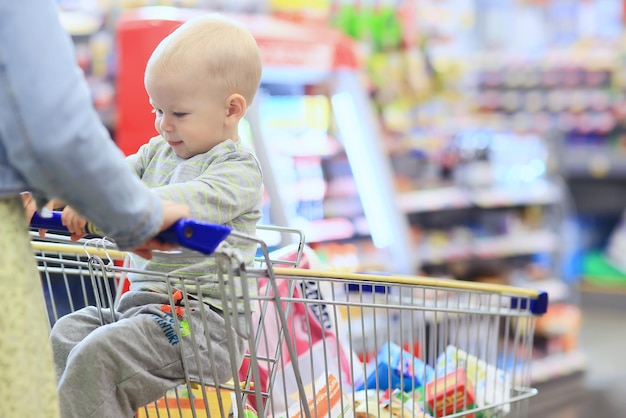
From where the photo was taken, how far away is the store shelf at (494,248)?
16.8 feet

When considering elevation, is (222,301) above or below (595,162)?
above

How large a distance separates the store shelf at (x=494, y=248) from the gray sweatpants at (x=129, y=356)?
133 inches

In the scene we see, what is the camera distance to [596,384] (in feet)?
17.4

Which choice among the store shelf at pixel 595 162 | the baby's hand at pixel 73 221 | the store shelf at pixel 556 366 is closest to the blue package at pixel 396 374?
the baby's hand at pixel 73 221

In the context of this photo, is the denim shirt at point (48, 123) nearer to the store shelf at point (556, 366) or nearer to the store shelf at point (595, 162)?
the store shelf at point (556, 366)

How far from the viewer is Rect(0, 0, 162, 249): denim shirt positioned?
3.64 ft

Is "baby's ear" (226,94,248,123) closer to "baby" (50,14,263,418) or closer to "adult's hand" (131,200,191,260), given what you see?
"baby" (50,14,263,418)

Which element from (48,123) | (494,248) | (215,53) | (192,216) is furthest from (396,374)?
(494,248)

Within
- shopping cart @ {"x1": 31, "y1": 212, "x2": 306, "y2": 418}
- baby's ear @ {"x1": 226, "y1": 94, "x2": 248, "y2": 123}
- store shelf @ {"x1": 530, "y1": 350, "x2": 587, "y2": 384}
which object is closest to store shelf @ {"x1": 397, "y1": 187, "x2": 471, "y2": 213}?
store shelf @ {"x1": 530, "y1": 350, "x2": 587, "y2": 384}

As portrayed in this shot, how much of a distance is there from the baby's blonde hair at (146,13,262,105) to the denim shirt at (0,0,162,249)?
559mm

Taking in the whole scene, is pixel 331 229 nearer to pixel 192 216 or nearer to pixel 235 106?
pixel 235 106

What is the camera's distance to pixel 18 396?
121 cm

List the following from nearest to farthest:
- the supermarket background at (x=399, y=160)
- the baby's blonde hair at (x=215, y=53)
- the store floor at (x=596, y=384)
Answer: the baby's blonde hair at (x=215, y=53) < the supermarket background at (x=399, y=160) < the store floor at (x=596, y=384)

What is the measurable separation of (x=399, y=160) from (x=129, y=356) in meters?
3.66
